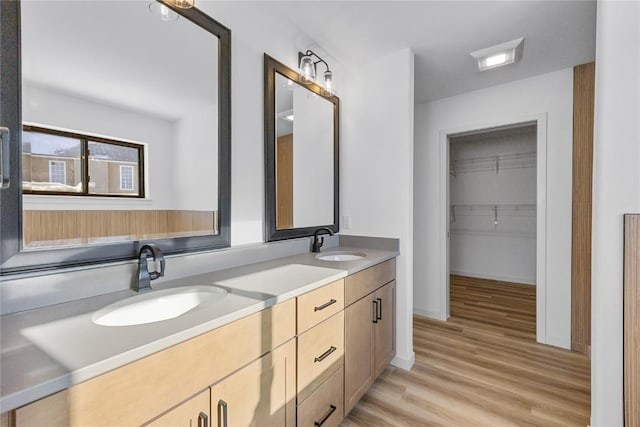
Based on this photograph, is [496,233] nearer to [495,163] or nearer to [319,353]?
[495,163]

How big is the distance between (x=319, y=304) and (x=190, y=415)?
0.66 meters

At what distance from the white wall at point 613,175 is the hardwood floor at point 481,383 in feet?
1.49

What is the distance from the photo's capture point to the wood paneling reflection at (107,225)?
3.20 ft

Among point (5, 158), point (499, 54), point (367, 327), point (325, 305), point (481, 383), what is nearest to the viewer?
point (5, 158)

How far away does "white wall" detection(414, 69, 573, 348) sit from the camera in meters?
2.52

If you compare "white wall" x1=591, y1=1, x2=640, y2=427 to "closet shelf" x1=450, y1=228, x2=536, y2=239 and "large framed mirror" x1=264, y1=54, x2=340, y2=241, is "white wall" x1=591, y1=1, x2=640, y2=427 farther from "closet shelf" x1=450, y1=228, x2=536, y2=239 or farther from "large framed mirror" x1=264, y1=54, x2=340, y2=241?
"closet shelf" x1=450, y1=228, x2=536, y2=239

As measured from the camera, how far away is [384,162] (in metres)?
2.32

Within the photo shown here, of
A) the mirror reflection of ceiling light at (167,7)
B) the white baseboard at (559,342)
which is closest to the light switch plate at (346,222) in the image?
the mirror reflection of ceiling light at (167,7)

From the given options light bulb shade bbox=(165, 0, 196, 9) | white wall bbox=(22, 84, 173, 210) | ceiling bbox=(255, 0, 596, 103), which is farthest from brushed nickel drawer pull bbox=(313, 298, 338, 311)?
ceiling bbox=(255, 0, 596, 103)

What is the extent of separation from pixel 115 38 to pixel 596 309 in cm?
248

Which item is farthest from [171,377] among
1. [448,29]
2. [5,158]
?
[448,29]

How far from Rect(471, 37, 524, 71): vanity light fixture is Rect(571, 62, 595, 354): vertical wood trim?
0.64 meters

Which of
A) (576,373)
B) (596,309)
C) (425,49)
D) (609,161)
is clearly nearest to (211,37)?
(425,49)

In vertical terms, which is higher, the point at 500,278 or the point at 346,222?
the point at 346,222
